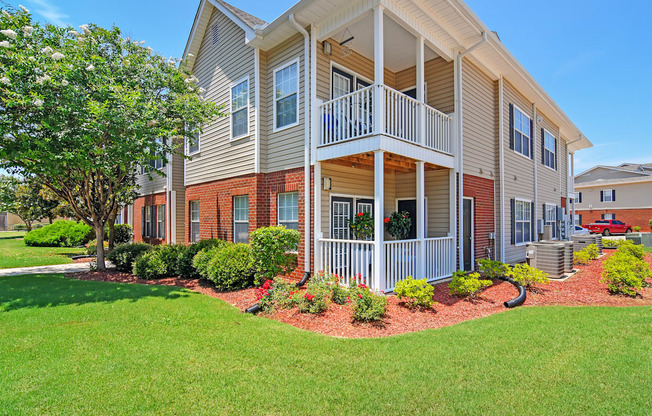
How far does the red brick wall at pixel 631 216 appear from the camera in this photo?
3401 cm

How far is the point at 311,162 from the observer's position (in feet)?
26.1

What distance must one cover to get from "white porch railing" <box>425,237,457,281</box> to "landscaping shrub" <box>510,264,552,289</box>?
59.0 inches

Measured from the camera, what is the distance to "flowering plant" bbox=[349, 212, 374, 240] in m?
8.20

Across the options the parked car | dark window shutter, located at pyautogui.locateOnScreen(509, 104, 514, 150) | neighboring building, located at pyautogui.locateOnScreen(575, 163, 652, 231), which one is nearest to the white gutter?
dark window shutter, located at pyautogui.locateOnScreen(509, 104, 514, 150)

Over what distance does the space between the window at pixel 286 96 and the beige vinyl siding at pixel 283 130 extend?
0.12m

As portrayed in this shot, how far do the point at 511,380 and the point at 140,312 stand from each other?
5.63 m

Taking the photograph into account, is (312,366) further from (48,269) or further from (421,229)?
(48,269)

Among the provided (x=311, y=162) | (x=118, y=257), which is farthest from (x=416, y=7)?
(x=118, y=257)

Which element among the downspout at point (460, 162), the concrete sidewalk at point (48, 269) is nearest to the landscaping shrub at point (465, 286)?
the downspout at point (460, 162)

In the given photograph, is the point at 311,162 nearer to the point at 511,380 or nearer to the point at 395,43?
the point at 395,43

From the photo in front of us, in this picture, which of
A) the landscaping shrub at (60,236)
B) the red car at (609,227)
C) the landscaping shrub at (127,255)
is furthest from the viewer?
the red car at (609,227)

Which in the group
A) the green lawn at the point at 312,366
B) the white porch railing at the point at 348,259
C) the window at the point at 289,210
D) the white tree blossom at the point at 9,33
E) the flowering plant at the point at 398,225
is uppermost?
the white tree blossom at the point at 9,33

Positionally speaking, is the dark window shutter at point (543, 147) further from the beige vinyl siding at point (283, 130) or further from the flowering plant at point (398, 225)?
the beige vinyl siding at point (283, 130)

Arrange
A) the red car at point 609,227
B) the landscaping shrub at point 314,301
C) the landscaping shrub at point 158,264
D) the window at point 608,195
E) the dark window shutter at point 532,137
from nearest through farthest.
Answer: the landscaping shrub at point 314,301 < the landscaping shrub at point 158,264 < the dark window shutter at point 532,137 < the red car at point 609,227 < the window at point 608,195
